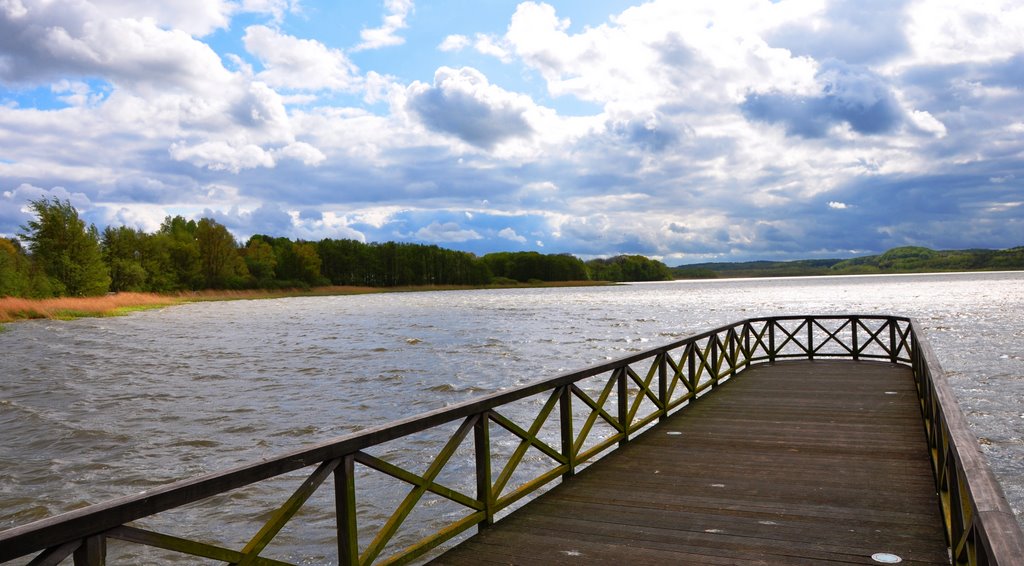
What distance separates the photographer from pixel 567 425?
7.15 meters

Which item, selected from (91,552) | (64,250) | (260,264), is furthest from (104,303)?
(91,552)

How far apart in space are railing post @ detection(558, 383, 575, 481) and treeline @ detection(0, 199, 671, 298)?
184ft

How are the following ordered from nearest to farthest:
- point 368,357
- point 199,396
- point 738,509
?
point 738,509 → point 199,396 → point 368,357

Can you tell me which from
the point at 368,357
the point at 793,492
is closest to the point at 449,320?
the point at 368,357

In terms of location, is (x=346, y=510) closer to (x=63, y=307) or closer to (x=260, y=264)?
(x=63, y=307)

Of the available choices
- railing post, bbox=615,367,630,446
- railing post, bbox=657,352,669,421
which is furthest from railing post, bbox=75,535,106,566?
railing post, bbox=657,352,669,421

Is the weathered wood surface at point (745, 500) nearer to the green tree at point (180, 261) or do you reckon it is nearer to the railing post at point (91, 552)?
the railing post at point (91, 552)

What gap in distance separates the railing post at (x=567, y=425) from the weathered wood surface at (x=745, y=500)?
0.45 feet

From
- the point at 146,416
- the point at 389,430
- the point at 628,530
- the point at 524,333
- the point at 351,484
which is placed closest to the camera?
the point at 351,484

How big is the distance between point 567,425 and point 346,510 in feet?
10.8

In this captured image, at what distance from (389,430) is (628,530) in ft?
7.37

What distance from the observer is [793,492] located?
6.58m

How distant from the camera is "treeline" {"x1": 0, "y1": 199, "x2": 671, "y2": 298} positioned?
5984 centimetres

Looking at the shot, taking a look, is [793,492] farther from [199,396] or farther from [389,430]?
[199,396]
